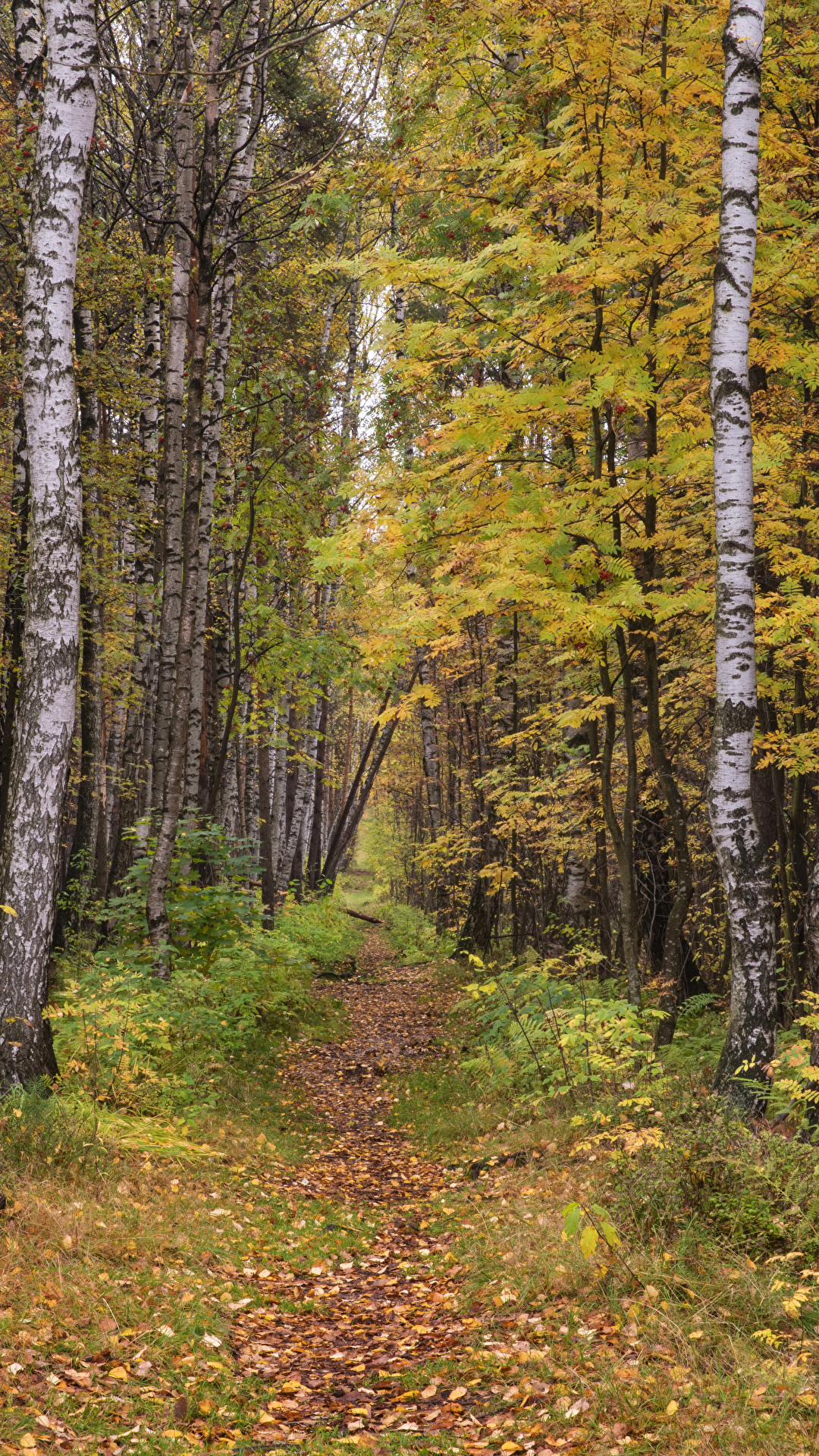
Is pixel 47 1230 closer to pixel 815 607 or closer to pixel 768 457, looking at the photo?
pixel 815 607

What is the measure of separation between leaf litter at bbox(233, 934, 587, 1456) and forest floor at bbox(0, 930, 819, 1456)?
0.05 feet

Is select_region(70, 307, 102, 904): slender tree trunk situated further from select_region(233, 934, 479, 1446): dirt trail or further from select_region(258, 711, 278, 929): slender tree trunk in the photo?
select_region(233, 934, 479, 1446): dirt trail

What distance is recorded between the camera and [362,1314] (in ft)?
17.2

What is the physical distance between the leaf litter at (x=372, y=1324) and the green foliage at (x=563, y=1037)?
124 centimetres

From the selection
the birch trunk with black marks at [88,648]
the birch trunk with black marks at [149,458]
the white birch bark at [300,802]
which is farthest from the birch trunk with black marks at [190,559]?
the white birch bark at [300,802]

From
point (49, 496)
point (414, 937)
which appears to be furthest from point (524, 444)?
point (414, 937)

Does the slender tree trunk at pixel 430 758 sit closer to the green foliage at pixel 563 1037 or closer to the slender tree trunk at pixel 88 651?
the slender tree trunk at pixel 88 651

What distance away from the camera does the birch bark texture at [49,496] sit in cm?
597

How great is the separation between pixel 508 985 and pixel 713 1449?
7869 millimetres

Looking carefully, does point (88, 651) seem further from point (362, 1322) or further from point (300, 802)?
point (362, 1322)

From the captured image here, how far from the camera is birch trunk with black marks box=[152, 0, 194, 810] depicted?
10156 mm

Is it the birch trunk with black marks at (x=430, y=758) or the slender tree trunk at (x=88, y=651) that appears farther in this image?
the birch trunk with black marks at (x=430, y=758)

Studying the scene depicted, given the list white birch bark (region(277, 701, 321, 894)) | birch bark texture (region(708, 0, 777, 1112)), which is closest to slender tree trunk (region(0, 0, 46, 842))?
birch bark texture (region(708, 0, 777, 1112))

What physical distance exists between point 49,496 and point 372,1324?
18.4 ft
